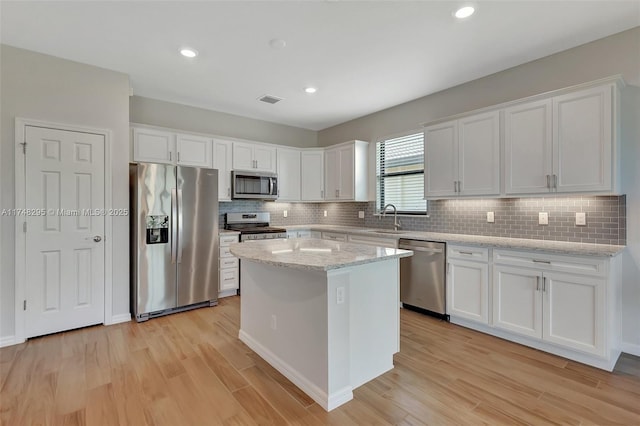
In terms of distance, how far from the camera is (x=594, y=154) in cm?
258

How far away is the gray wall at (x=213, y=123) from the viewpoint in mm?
4254

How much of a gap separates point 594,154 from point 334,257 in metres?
2.44

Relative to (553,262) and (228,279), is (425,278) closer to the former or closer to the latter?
(553,262)

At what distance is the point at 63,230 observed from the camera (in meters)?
3.14

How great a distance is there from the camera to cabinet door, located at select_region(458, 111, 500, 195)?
10.5ft

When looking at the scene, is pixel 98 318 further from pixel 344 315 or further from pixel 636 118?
pixel 636 118

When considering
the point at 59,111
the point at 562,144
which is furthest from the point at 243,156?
the point at 562,144

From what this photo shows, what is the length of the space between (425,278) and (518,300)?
37.8 inches

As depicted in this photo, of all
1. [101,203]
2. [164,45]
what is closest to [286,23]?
[164,45]

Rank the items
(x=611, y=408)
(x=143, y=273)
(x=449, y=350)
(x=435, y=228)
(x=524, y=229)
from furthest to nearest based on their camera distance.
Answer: (x=435, y=228) < (x=143, y=273) < (x=524, y=229) < (x=449, y=350) < (x=611, y=408)

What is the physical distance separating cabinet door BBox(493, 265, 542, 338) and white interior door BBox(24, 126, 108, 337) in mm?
4192

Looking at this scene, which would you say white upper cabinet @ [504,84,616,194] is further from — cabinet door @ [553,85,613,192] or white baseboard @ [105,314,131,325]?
white baseboard @ [105,314,131,325]

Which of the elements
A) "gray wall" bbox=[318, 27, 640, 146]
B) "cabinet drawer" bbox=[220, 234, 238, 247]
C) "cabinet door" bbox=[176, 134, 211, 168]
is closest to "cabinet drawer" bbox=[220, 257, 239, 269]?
"cabinet drawer" bbox=[220, 234, 238, 247]

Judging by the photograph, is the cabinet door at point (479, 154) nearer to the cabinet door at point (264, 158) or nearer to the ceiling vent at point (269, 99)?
the ceiling vent at point (269, 99)
